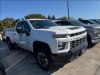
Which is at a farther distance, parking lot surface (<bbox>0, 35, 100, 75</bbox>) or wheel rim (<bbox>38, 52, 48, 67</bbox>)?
wheel rim (<bbox>38, 52, 48, 67</bbox>)

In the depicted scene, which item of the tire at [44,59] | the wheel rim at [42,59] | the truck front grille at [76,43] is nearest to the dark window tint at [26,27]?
the tire at [44,59]

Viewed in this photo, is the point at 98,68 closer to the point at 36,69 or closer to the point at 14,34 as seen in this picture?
the point at 36,69

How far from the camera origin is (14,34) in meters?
8.20

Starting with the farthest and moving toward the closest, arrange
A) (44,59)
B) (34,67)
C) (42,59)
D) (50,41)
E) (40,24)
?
1. (40,24)
2. (34,67)
3. (42,59)
4. (44,59)
5. (50,41)

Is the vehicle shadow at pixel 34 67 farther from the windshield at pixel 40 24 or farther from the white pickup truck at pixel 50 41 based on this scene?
the windshield at pixel 40 24

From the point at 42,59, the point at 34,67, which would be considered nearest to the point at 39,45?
the point at 42,59

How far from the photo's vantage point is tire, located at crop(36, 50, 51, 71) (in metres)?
5.33

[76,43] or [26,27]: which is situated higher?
[26,27]

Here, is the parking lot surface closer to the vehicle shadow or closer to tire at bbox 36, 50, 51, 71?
the vehicle shadow

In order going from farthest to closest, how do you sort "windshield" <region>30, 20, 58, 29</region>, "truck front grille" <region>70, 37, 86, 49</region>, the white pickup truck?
"windshield" <region>30, 20, 58, 29</region>
"truck front grille" <region>70, 37, 86, 49</region>
the white pickup truck

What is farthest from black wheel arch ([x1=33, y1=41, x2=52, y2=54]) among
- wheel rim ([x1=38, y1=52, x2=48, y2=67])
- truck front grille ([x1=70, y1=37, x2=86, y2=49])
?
truck front grille ([x1=70, y1=37, x2=86, y2=49])

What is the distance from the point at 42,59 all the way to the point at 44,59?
0.13 m

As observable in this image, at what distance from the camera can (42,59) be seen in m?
5.62

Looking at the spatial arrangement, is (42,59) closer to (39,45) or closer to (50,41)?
(39,45)
